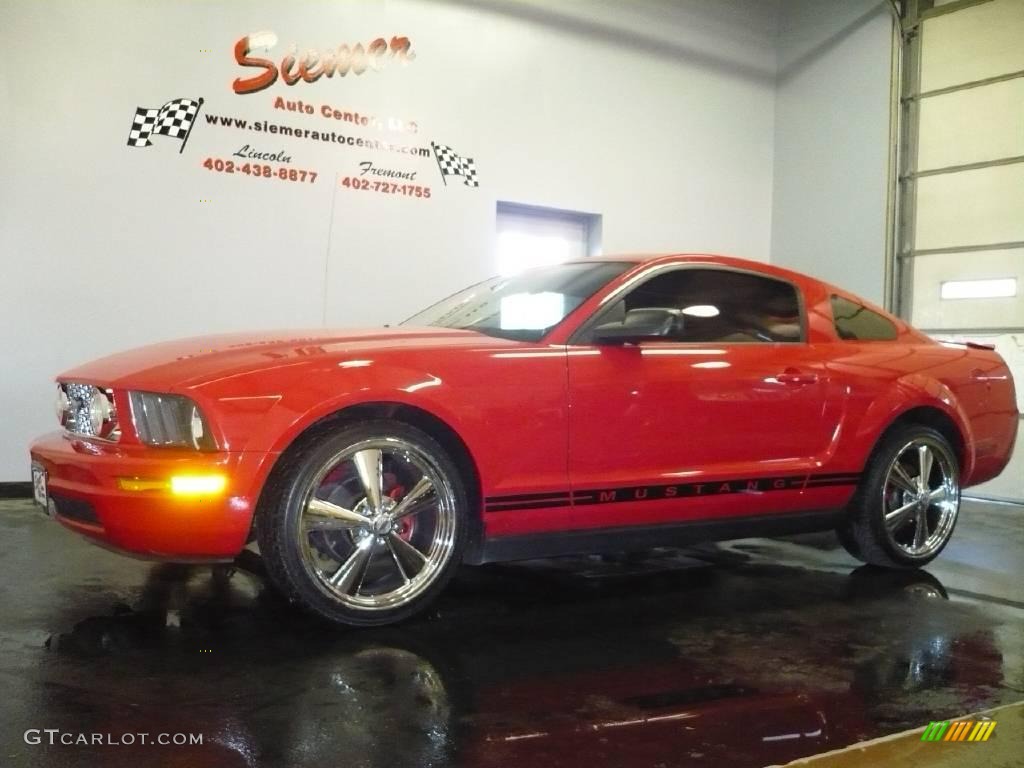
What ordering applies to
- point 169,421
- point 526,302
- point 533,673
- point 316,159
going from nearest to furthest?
point 533,673 → point 169,421 → point 526,302 → point 316,159

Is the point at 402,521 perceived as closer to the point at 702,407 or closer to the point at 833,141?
the point at 702,407

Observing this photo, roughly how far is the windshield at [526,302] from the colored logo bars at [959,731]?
5.92ft

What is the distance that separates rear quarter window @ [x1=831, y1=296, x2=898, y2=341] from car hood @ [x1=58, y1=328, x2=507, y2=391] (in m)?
1.85

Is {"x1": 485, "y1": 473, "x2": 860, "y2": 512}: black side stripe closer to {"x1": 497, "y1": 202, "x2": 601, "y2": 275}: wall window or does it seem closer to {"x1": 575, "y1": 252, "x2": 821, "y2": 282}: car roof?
{"x1": 575, "y1": 252, "x2": 821, "y2": 282}: car roof

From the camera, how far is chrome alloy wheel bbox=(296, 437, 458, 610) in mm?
3092

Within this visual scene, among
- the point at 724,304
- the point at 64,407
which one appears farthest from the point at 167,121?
the point at 724,304

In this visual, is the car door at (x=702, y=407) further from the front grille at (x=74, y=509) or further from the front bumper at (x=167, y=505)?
the front grille at (x=74, y=509)

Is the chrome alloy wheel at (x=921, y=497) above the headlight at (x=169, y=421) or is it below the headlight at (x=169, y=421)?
below

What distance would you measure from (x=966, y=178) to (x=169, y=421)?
768 centimetres

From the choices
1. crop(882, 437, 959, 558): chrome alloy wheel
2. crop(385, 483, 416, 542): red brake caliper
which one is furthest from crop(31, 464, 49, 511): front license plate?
crop(882, 437, 959, 558): chrome alloy wheel

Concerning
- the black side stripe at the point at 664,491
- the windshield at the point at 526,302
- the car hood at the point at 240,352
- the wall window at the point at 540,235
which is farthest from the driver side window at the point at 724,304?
the wall window at the point at 540,235

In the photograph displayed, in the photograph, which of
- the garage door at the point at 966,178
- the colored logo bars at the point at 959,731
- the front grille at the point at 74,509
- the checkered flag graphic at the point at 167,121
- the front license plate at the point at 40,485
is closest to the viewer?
the colored logo bars at the point at 959,731

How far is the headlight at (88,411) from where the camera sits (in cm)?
312

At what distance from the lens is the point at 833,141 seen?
944cm
